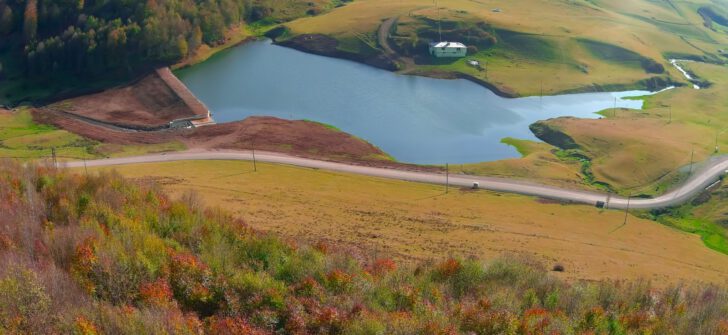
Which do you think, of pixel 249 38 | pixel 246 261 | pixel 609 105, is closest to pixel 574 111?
pixel 609 105

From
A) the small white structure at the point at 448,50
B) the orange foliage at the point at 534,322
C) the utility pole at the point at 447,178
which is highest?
the small white structure at the point at 448,50

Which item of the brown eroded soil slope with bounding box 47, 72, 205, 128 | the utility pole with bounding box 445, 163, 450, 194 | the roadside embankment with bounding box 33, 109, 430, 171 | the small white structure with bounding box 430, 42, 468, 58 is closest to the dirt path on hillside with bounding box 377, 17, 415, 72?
the small white structure with bounding box 430, 42, 468, 58

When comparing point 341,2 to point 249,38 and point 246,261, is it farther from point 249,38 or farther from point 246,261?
point 246,261

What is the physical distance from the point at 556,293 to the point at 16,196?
31.8 meters

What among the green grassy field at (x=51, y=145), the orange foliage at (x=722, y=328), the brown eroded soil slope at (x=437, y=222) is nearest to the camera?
the orange foliage at (x=722, y=328)

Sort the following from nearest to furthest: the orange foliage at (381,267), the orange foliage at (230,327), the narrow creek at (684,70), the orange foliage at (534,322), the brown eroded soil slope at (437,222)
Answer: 1. the orange foliage at (230,327)
2. the orange foliage at (534,322)
3. the orange foliage at (381,267)
4. the brown eroded soil slope at (437,222)
5. the narrow creek at (684,70)

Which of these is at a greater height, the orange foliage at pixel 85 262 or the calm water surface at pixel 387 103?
the calm water surface at pixel 387 103

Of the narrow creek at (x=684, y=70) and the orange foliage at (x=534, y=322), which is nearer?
the orange foliage at (x=534, y=322)

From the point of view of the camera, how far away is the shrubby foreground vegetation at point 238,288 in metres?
23.4

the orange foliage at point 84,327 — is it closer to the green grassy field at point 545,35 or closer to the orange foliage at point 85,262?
the orange foliage at point 85,262

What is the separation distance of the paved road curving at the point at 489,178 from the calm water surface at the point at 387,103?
804 cm

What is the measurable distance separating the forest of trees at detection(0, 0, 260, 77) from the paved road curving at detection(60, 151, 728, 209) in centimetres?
3834

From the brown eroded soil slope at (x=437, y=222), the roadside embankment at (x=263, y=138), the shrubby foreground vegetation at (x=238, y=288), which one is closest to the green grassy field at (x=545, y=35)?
the roadside embankment at (x=263, y=138)

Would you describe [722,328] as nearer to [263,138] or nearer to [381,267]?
[381,267]
